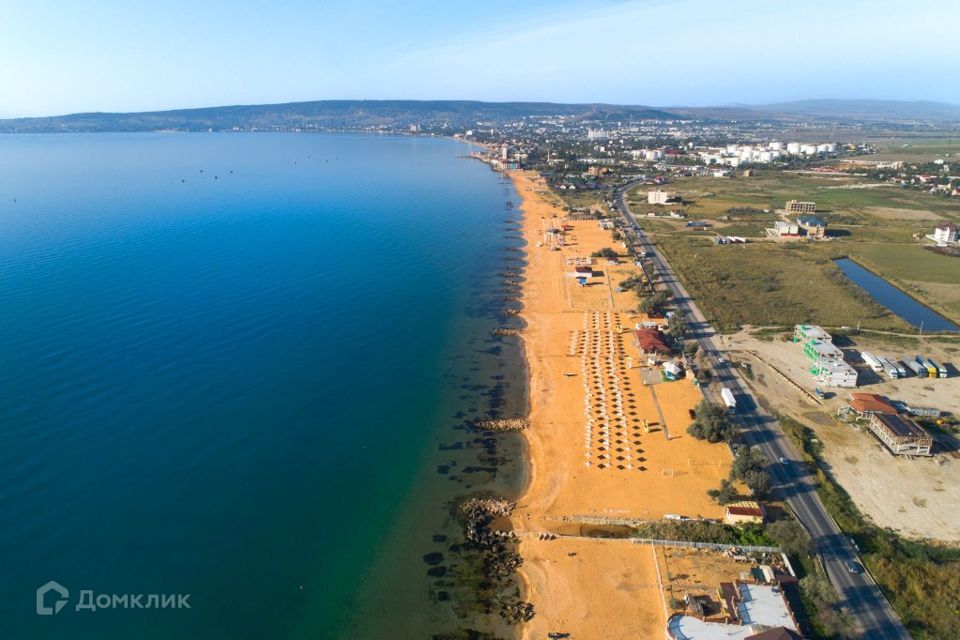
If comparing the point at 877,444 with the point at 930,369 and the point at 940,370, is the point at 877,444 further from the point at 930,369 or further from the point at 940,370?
the point at 940,370

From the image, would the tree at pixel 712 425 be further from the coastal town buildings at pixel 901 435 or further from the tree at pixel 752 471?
the coastal town buildings at pixel 901 435

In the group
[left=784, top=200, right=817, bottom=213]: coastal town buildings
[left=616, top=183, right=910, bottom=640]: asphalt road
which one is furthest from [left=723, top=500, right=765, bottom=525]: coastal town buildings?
[left=784, top=200, right=817, bottom=213]: coastal town buildings

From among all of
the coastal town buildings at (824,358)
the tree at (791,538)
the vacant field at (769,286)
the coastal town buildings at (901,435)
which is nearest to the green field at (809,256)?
the vacant field at (769,286)

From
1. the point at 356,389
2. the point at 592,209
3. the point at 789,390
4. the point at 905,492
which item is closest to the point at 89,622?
the point at 356,389

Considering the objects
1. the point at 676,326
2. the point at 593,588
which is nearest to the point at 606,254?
the point at 676,326

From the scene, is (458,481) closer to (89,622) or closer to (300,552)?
(300,552)
